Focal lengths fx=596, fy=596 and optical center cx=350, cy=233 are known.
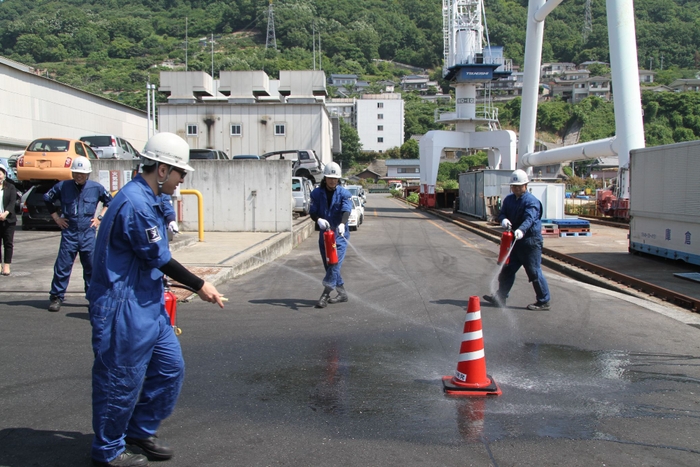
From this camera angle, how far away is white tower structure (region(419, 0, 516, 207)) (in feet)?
140

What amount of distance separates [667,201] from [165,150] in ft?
43.1

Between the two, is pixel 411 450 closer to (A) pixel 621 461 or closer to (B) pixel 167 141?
(A) pixel 621 461

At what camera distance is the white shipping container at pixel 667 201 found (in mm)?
12758

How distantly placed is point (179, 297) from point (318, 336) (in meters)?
2.64

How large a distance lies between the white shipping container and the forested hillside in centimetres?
9272

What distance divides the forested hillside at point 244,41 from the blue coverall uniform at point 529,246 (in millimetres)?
97335

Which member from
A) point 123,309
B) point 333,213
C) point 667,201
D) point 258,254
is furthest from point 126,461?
point 667,201

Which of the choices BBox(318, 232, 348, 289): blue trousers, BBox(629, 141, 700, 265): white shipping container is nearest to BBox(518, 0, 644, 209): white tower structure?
BBox(629, 141, 700, 265): white shipping container

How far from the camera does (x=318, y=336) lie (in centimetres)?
715

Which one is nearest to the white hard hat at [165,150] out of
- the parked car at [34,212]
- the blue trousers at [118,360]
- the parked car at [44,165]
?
the blue trousers at [118,360]

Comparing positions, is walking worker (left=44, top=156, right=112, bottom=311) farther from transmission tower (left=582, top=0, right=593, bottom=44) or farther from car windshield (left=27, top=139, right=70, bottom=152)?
transmission tower (left=582, top=0, right=593, bottom=44)

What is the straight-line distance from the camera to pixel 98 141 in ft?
80.2

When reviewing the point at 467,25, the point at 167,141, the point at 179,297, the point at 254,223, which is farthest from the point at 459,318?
the point at 467,25

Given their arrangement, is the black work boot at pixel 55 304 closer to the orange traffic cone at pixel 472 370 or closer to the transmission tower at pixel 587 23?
the orange traffic cone at pixel 472 370
